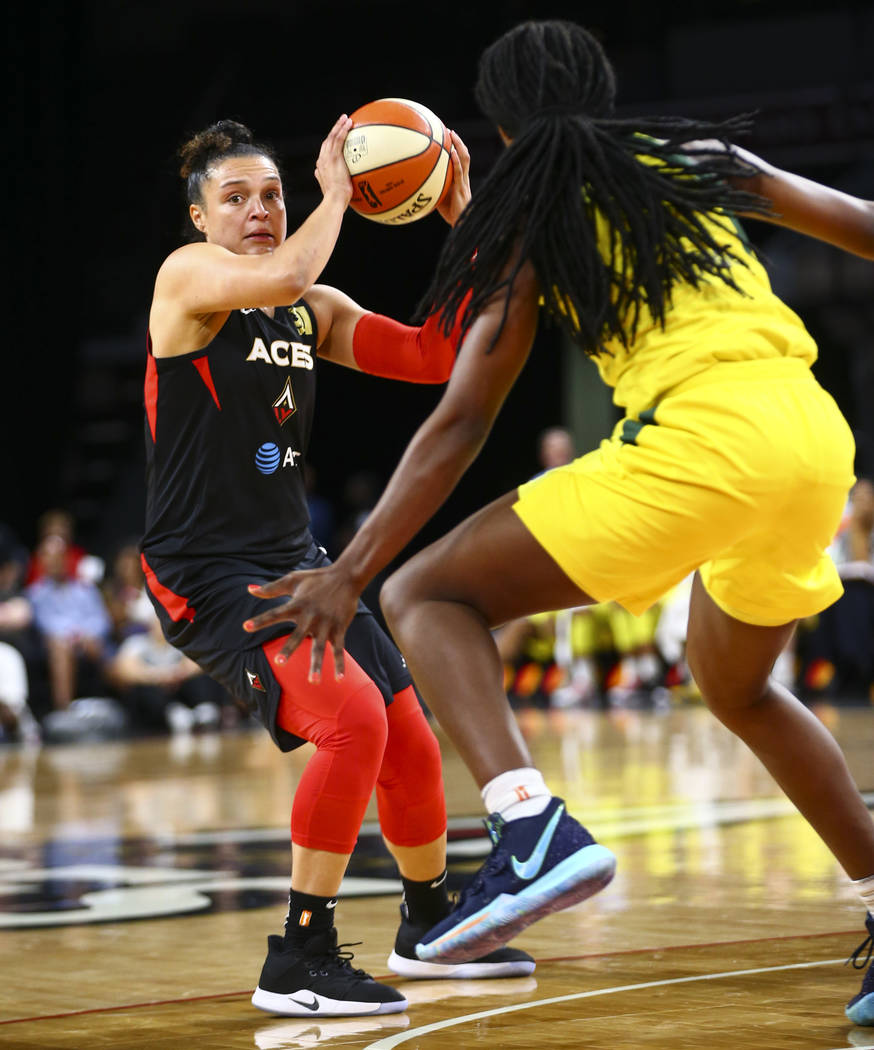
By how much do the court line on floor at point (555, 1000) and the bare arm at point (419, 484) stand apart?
2.51 feet

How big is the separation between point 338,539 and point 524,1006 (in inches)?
537

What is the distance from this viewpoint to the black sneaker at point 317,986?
316 cm

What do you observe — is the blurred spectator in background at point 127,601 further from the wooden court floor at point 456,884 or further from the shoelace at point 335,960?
the shoelace at point 335,960

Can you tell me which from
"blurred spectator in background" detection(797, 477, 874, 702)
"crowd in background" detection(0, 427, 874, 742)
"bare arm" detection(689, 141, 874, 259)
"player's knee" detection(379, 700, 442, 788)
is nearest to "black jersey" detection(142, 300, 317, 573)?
"player's knee" detection(379, 700, 442, 788)

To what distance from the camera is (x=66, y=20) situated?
16609mm

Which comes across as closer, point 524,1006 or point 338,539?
point 524,1006

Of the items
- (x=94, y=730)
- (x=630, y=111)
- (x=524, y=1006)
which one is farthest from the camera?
(x=630, y=111)

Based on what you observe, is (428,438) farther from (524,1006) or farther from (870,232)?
(524,1006)

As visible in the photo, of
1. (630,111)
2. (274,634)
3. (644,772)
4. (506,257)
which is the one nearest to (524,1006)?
(274,634)

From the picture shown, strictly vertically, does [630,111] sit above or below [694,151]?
above

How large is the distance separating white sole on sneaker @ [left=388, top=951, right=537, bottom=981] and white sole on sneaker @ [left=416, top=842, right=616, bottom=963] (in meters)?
0.98

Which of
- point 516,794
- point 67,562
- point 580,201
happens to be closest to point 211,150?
point 580,201

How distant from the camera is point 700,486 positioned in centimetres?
251

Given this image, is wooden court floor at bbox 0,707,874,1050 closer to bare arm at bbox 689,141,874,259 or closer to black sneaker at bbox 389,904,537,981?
black sneaker at bbox 389,904,537,981
